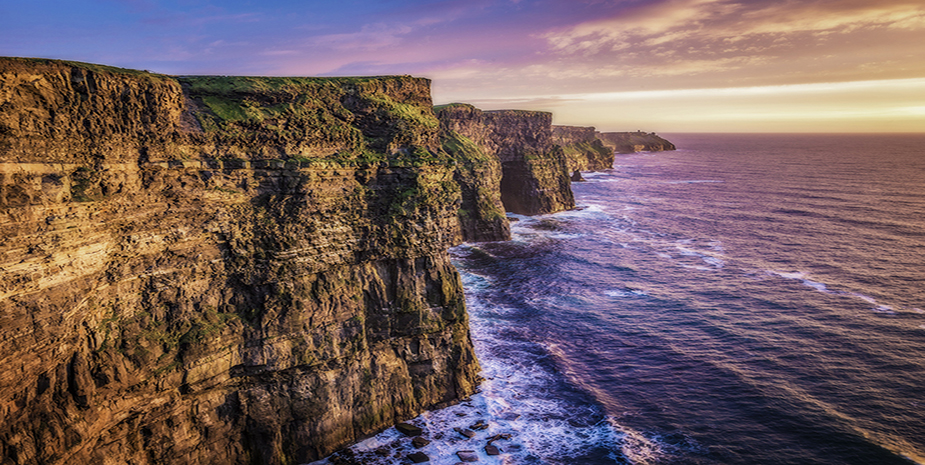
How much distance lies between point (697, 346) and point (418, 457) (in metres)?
33.0

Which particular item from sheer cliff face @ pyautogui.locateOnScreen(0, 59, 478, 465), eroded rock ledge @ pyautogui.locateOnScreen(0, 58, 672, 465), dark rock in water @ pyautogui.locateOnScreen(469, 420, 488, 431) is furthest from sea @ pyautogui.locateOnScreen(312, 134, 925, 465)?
sheer cliff face @ pyautogui.locateOnScreen(0, 59, 478, 465)

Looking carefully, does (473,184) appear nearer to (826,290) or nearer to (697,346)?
(697,346)

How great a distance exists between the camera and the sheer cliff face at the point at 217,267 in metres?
22.0

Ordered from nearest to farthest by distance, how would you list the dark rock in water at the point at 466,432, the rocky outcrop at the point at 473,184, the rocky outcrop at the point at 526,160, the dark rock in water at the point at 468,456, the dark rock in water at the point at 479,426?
the dark rock in water at the point at 468,456, the dark rock in water at the point at 466,432, the dark rock in water at the point at 479,426, the rocky outcrop at the point at 473,184, the rocky outcrop at the point at 526,160

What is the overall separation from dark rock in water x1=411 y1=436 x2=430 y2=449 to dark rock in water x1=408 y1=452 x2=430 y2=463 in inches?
33.4

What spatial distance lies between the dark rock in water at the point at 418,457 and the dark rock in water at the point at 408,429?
225 centimetres

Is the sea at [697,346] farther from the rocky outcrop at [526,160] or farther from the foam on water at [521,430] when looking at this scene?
the rocky outcrop at [526,160]

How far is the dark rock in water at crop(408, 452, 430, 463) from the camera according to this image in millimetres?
32094

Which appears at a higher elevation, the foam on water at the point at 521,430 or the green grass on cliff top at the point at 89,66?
the green grass on cliff top at the point at 89,66

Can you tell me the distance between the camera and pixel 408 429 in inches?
1373

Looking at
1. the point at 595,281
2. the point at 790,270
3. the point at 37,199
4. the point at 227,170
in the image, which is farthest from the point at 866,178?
the point at 37,199

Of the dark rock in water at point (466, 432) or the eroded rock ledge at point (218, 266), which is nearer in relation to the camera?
the eroded rock ledge at point (218, 266)

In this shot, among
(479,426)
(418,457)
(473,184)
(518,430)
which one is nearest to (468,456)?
(479,426)

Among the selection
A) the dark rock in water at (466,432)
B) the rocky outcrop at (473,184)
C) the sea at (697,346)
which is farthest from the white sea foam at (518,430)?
the rocky outcrop at (473,184)
